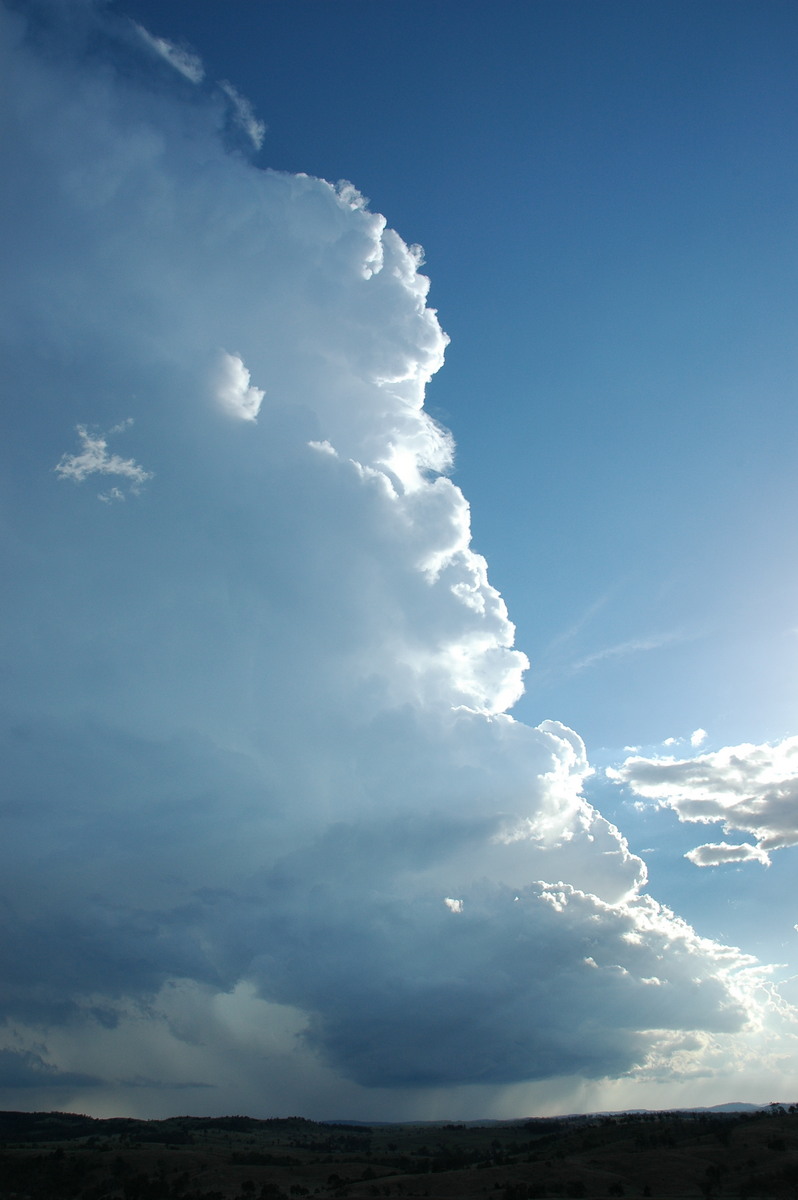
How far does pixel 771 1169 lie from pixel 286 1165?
3312 inches

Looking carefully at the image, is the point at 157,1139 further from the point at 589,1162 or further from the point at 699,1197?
the point at 699,1197

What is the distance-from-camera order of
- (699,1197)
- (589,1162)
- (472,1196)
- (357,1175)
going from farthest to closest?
(357,1175), (589,1162), (472,1196), (699,1197)

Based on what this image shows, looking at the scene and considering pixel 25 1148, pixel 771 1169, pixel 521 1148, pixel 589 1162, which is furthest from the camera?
pixel 25 1148

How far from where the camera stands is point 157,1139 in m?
196

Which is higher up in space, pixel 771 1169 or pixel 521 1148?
pixel 771 1169

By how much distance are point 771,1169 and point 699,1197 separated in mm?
12182

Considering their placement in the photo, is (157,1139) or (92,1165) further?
(157,1139)

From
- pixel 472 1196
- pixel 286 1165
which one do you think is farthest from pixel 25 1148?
pixel 472 1196

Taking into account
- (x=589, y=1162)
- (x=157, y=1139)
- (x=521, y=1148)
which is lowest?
(x=157, y=1139)

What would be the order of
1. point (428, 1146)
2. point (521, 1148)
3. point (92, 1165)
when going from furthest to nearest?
point (428, 1146), point (521, 1148), point (92, 1165)

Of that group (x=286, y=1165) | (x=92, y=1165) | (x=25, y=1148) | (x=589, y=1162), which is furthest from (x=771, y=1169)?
(x=25, y=1148)

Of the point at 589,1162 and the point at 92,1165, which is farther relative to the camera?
the point at 92,1165

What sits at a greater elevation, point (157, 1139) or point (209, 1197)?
point (209, 1197)

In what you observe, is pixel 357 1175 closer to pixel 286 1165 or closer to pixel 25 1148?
pixel 286 1165
